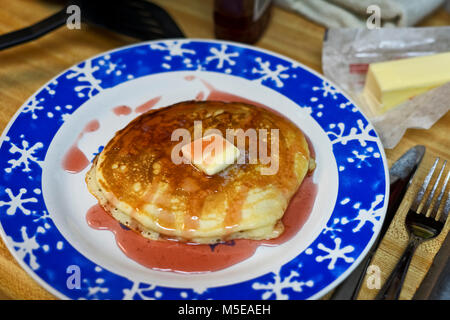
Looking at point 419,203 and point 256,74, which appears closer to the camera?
point 419,203

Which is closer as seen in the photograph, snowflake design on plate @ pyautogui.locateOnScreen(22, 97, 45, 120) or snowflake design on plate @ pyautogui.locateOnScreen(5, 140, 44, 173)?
snowflake design on plate @ pyautogui.locateOnScreen(5, 140, 44, 173)

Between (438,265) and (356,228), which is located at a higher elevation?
(356,228)

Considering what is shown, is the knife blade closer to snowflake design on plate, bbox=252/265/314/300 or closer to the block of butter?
snowflake design on plate, bbox=252/265/314/300

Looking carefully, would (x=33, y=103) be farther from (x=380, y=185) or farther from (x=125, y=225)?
(x=380, y=185)

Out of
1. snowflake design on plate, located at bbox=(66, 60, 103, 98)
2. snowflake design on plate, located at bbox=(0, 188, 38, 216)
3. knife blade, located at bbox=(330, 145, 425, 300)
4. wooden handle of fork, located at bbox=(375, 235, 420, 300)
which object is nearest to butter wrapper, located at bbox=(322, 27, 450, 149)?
knife blade, located at bbox=(330, 145, 425, 300)

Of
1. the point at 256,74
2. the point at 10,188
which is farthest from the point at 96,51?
the point at 10,188

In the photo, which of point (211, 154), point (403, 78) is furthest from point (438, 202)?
point (211, 154)

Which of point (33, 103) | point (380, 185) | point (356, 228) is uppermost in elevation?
point (33, 103)

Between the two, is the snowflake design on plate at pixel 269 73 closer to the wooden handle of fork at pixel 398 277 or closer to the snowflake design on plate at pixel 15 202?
the wooden handle of fork at pixel 398 277
